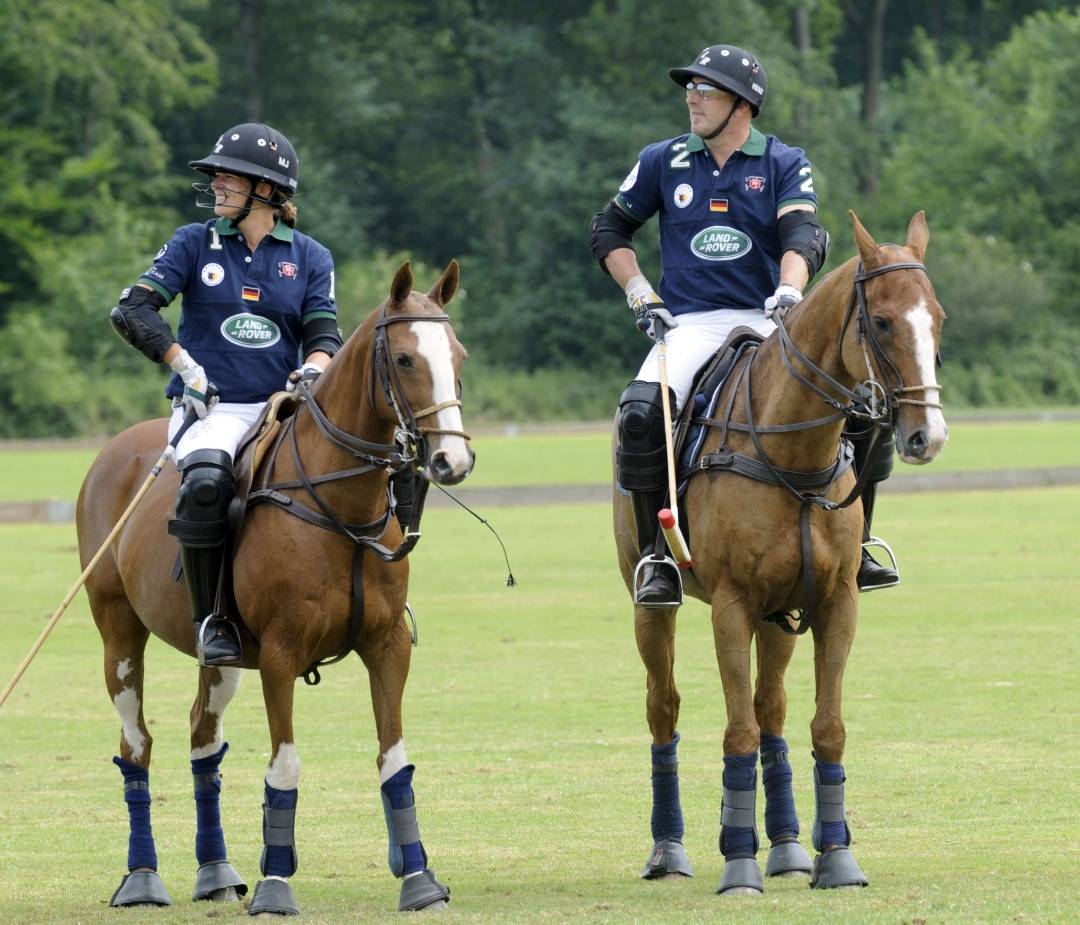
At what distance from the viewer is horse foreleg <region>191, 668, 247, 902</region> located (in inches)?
289

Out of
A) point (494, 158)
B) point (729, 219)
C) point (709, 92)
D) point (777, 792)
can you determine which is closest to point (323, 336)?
point (729, 219)

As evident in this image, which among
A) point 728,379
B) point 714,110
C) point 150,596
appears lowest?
point 150,596

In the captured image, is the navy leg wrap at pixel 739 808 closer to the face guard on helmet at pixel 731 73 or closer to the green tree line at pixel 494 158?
the face guard on helmet at pixel 731 73

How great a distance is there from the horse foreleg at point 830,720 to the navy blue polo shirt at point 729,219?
4.71 ft

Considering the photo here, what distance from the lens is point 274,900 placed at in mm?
6672

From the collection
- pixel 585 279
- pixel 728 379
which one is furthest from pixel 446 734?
pixel 585 279

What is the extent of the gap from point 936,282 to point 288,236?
5133cm

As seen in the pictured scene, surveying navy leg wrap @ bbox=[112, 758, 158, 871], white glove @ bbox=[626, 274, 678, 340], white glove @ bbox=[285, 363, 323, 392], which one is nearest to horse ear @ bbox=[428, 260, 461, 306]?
white glove @ bbox=[285, 363, 323, 392]

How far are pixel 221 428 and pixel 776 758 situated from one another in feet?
8.12

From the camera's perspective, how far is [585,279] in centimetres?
5694

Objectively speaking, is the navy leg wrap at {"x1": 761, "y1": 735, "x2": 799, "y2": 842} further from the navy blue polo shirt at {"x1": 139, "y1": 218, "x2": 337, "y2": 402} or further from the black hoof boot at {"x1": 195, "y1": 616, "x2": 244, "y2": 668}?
the navy blue polo shirt at {"x1": 139, "y1": 218, "x2": 337, "y2": 402}

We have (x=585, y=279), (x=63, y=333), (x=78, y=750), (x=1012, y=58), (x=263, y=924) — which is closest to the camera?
(x=263, y=924)

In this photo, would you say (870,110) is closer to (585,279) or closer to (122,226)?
(585,279)

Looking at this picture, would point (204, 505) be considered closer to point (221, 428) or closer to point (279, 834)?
point (221, 428)
